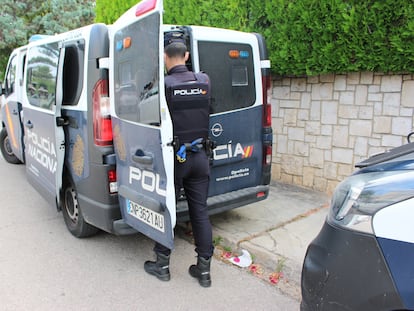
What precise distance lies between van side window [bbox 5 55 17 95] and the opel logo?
440cm

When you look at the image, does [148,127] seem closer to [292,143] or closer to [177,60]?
[177,60]

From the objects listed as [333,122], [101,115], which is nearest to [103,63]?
[101,115]

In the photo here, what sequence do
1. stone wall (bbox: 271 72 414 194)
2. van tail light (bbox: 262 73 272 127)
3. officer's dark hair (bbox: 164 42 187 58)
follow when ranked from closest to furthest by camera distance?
officer's dark hair (bbox: 164 42 187 58)
van tail light (bbox: 262 73 272 127)
stone wall (bbox: 271 72 414 194)

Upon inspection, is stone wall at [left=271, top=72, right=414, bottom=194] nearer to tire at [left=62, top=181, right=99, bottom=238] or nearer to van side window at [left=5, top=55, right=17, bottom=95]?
tire at [left=62, top=181, right=99, bottom=238]

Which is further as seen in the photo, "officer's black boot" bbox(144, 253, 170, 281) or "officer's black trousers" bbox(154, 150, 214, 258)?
"officer's black boot" bbox(144, 253, 170, 281)

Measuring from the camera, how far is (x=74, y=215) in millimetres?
4184

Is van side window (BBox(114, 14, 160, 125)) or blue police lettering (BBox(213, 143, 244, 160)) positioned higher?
van side window (BBox(114, 14, 160, 125))

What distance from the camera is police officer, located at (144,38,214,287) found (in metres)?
2.95

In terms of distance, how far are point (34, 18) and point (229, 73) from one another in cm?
1717

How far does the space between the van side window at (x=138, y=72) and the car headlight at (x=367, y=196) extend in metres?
1.42

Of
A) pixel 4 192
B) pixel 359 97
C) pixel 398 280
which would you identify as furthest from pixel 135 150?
pixel 4 192

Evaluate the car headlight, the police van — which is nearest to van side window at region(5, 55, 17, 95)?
the police van

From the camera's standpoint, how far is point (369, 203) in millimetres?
1757

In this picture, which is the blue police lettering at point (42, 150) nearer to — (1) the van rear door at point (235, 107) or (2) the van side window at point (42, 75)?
(2) the van side window at point (42, 75)
